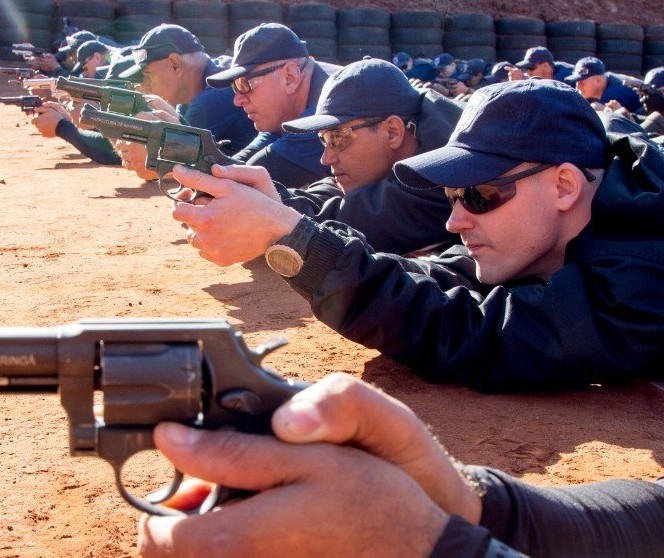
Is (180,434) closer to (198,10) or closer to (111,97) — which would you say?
(111,97)

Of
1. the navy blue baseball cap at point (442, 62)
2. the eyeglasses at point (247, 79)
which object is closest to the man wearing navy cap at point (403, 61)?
the navy blue baseball cap at point (442, 62)

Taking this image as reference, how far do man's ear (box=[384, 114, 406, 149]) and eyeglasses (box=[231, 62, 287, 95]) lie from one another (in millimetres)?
2066

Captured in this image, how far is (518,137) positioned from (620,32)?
21.3 metres

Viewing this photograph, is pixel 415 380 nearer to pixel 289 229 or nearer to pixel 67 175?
pixel 289 229

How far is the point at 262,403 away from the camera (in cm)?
166

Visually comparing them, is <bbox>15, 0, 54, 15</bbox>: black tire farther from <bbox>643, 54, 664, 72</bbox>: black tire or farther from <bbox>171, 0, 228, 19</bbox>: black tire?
<bbox>643, 54, 664, 72</bbox>: black tire

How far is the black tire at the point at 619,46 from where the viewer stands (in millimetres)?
22922

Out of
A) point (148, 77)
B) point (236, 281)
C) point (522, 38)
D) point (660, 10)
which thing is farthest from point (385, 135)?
point (660, 10)

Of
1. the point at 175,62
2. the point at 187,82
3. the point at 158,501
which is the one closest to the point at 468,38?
the point at 187,82

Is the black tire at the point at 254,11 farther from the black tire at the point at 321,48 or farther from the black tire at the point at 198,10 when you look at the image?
the black tire at the point at 321,48

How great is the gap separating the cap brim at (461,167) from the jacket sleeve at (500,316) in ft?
1.13

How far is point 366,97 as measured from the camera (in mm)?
4875

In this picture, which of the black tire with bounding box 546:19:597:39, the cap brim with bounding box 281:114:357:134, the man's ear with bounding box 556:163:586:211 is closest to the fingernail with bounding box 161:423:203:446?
the man's ear with bounding box 556:163:586:211

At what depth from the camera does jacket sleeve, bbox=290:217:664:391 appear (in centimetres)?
329
